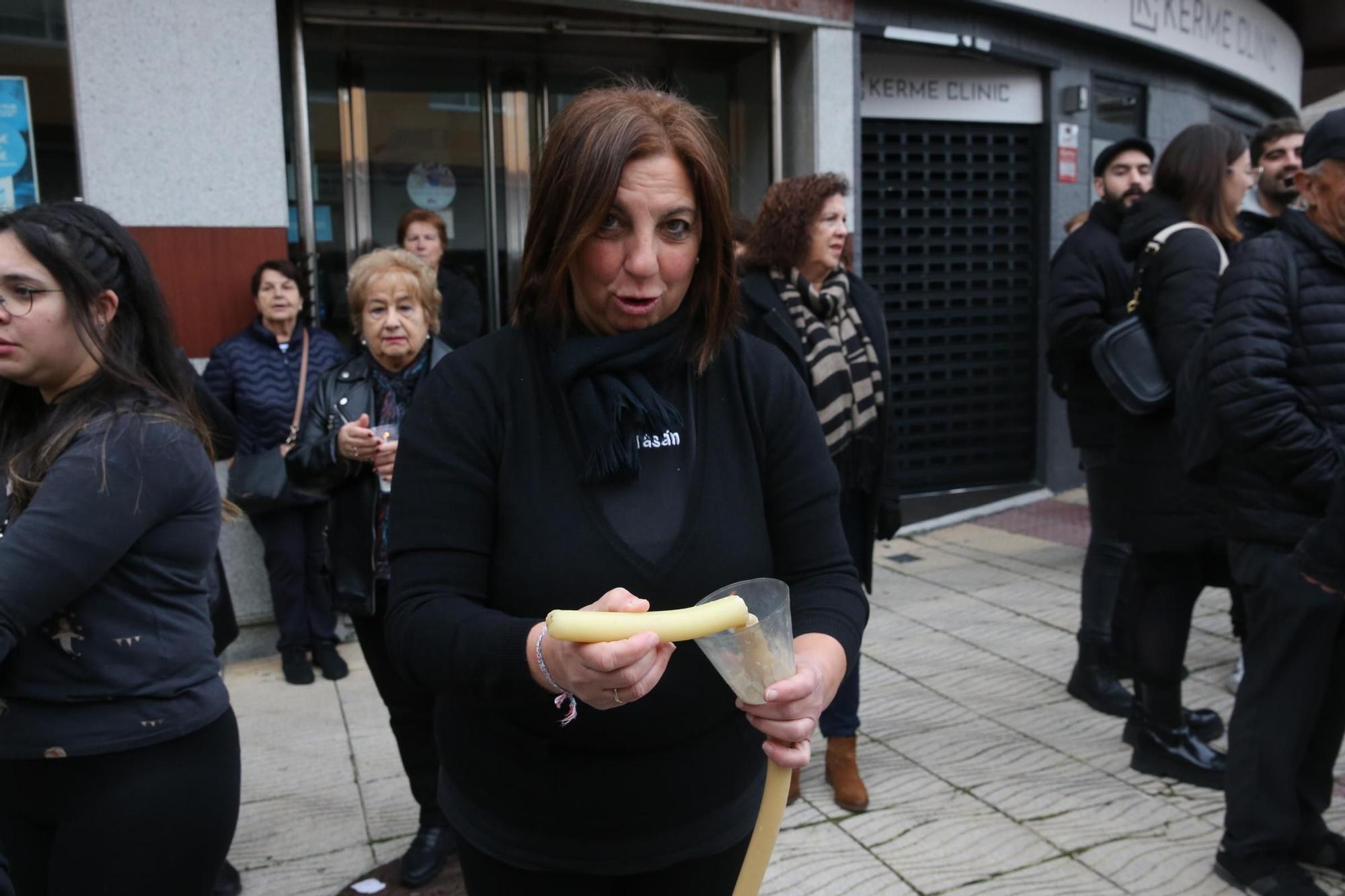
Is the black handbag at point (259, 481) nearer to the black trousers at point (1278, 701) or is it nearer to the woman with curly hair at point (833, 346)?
the woman with curly hair at point (833, 346)

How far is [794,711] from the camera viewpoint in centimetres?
148

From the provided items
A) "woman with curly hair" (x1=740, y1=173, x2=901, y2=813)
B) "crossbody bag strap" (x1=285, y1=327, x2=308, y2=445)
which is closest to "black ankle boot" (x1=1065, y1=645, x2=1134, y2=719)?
"woman with curly hair" (x1=740, y1=173, x2=901, y2=813)

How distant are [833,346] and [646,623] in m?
2.70

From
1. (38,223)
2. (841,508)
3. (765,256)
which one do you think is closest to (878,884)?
(841,508)

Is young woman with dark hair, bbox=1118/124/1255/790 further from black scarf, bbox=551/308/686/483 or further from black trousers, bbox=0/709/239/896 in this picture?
black trousers, bbox=0/709/239/896

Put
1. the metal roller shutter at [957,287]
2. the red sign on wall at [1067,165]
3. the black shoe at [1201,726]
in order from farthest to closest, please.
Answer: the red sign on wall at [1067,165] → the metal roller shutter at [957,287] → the black shoe at [1201,726]

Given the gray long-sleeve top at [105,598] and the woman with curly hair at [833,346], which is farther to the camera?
the woman with curly hair at [833,346]

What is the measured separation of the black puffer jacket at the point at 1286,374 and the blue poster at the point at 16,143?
17.0ft

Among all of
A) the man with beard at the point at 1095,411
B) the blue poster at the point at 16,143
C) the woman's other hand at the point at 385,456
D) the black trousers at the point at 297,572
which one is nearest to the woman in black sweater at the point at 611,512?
the woman's other hand at the point at 385,456

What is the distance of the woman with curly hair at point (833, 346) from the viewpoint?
385cm

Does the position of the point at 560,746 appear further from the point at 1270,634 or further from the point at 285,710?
the point at 285,710

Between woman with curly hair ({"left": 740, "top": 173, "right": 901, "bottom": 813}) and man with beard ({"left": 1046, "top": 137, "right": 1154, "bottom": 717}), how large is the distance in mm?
1256

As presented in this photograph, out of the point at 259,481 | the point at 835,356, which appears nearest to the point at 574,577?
the point at 835,356

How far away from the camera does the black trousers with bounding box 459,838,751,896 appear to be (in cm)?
180
